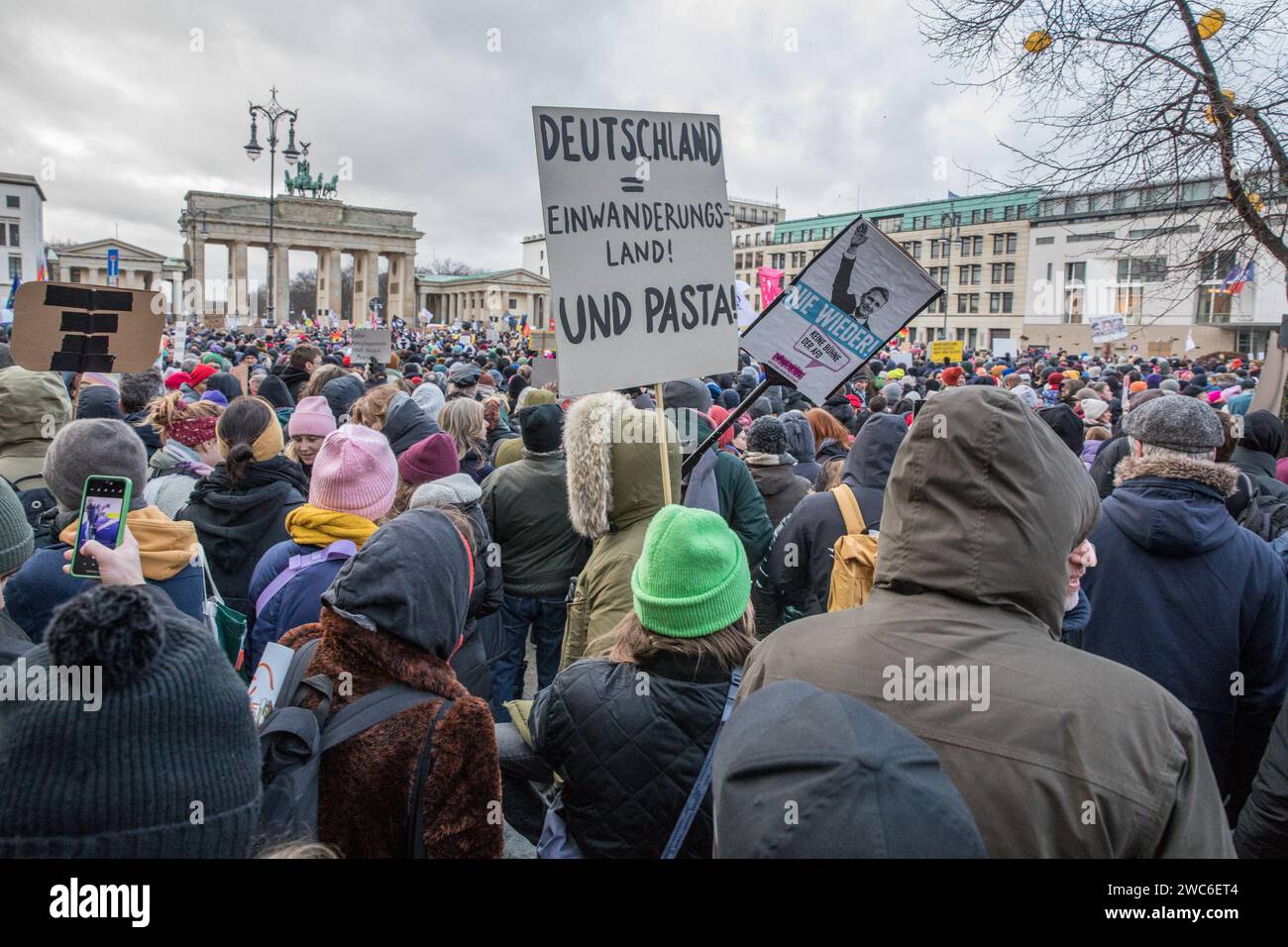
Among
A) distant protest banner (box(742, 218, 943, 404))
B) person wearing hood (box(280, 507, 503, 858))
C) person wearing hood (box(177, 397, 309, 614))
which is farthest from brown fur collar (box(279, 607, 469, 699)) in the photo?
distant protest banner (box(742, 218, 943, 404))

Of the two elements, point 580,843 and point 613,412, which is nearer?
point 580,843

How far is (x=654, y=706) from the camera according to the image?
228 cm

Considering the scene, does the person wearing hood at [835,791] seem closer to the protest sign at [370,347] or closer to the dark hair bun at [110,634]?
the dark hair bun at [110,634]

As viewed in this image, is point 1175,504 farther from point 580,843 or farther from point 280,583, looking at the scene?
point 280,583

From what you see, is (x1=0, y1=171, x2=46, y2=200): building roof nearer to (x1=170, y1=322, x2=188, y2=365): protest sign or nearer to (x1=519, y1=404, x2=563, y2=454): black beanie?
(x1=170, y1=322, x2=188, y2=365): protest sign

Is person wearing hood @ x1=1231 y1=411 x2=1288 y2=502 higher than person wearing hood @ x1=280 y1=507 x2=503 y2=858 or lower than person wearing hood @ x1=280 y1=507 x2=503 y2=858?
higher

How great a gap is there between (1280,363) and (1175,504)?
5417 millimetres

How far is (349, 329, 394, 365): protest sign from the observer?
13.3m

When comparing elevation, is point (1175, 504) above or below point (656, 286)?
below

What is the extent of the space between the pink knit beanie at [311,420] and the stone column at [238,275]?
77.6 m

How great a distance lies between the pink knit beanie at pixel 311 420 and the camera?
5.23m

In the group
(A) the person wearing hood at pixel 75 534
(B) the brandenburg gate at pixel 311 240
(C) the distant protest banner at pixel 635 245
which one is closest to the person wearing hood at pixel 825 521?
(C) the distant protest banner at pixel 635 245

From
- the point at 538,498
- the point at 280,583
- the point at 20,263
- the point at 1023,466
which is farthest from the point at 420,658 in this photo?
the point at 20,263

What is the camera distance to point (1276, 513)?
437 cm
